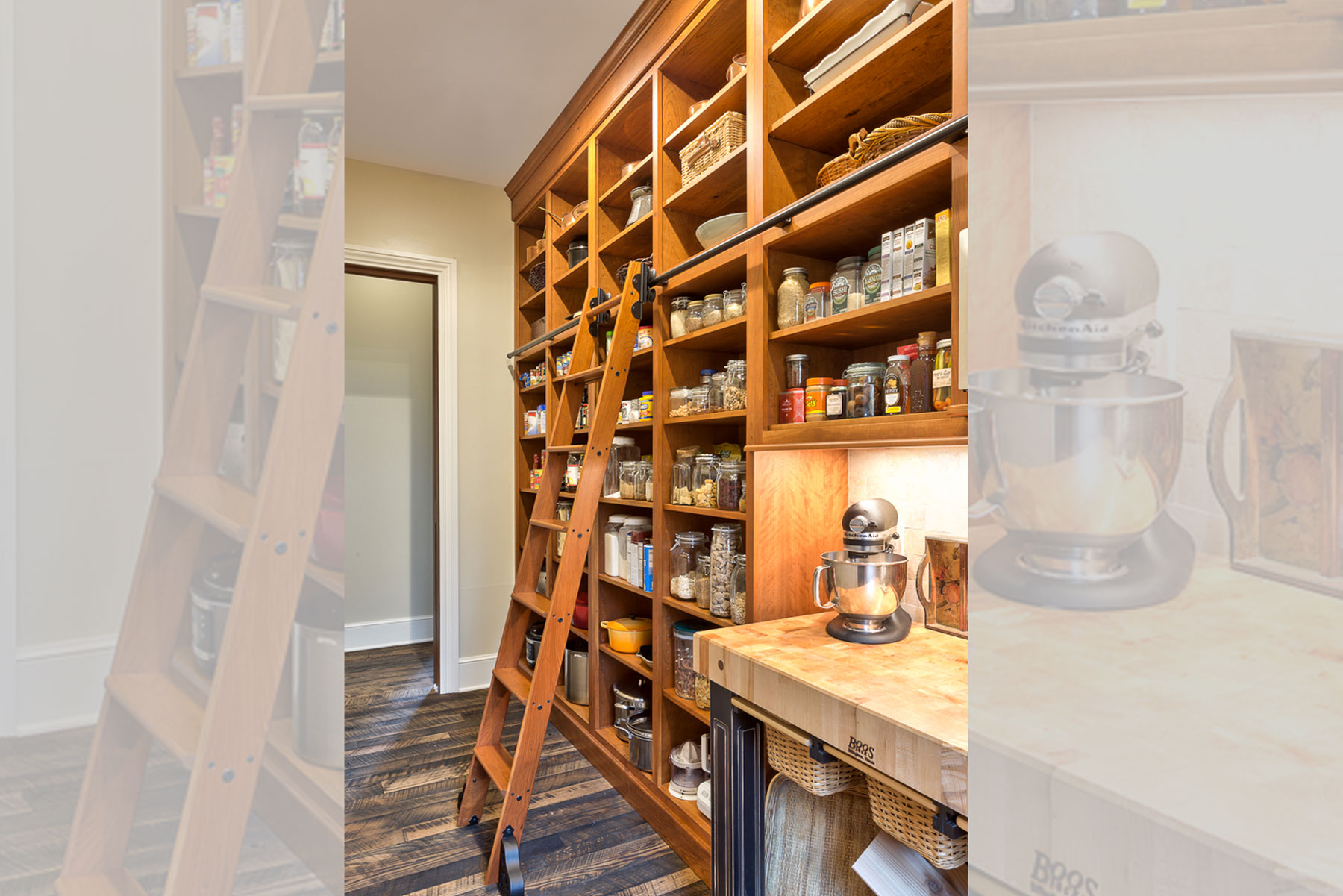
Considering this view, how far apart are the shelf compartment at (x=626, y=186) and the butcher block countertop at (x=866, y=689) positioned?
4.94 ft

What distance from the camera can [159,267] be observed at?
0.26 m

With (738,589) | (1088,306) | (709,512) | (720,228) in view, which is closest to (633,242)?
(720,228)

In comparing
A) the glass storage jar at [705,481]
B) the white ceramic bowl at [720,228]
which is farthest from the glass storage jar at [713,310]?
the glass storage jar at [705,481]

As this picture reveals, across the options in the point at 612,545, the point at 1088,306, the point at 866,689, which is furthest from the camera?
the point at 612,545

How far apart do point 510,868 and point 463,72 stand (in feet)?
7.95

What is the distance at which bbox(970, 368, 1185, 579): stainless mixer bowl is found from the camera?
13cm

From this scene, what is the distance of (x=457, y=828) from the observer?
207cm

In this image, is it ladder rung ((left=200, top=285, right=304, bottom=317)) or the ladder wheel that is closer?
ladder rung ((left=200, top=285, right=304, bottom=317))

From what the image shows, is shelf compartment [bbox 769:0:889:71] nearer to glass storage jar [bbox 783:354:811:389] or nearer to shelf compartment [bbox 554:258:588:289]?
glass storage jar [bbox 783:354:811:389]

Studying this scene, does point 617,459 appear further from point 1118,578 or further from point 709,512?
point 1118,578

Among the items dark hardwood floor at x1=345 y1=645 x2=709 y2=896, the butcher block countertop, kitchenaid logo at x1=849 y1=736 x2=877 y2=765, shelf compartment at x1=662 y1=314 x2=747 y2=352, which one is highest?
shelf compartment at x1=662 y1=314 x2=747 y2=352

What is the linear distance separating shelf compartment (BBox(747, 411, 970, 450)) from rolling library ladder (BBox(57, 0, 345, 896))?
3.50 ft

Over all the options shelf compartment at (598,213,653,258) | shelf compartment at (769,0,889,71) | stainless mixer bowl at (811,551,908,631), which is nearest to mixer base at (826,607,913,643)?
stainless mixer bowl at (811,551,908,631)

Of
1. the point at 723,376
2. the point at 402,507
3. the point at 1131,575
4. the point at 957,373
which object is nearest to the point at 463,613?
the point at 402,507
